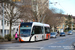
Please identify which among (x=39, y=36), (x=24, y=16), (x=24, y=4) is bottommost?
(x=39, y=36)

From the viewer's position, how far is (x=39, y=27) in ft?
104

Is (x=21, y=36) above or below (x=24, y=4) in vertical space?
below

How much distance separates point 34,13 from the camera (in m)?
49.8

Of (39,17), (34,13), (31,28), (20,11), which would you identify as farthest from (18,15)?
(39,17)

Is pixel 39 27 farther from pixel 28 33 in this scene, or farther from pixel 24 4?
pixel 24 4

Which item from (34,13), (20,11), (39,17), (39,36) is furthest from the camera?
(39,17)

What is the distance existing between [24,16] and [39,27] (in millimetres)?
5143

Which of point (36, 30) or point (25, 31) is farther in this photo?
point (36, 30)

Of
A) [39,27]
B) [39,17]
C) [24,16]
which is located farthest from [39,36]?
[39,17]

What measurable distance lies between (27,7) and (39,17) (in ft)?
59.5

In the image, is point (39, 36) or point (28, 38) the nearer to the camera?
point (28, 38)

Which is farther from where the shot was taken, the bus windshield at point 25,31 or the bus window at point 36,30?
the bus window at point 36,30

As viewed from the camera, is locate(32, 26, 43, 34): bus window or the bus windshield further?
locate(32, 26, 43, 34): bus window

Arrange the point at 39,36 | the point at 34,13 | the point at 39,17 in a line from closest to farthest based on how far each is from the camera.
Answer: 1. the point at 39,36
2. the point at 34,13
3. the point at 39,17
